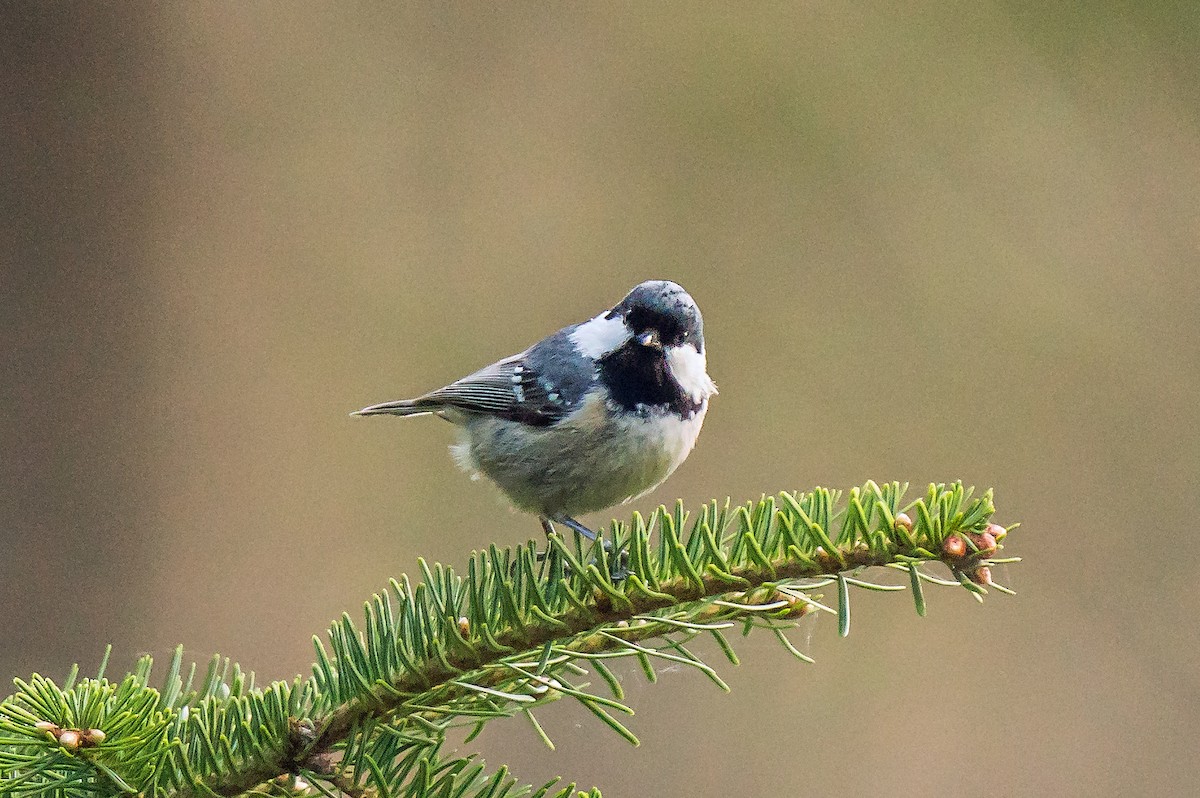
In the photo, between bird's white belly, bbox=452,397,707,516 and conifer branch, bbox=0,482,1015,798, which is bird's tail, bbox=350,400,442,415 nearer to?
bird's white belly, bbox=452,397,707,516

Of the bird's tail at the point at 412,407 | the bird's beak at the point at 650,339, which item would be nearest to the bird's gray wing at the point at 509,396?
the bird's tail at the point at 412,407

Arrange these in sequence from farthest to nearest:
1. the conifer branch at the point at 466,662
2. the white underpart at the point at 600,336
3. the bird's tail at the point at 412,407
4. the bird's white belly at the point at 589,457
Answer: the bird's tail at the point at 412,407, the white underpart at the point at 600,336, the bird's white belly at the point at 589,457, the conifer branch at the point at 466,662

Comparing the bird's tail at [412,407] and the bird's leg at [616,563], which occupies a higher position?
the bird's tail at [412,407]

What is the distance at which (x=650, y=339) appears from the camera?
53.4 inches

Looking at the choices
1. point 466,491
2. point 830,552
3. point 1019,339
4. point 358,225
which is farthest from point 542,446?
point 1019,339

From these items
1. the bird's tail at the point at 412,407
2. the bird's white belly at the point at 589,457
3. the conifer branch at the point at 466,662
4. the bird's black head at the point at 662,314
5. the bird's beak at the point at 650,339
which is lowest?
the conifer branch at the point at 466,662

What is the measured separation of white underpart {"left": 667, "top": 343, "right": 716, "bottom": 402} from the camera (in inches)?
54.6

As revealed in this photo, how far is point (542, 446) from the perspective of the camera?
1.41m

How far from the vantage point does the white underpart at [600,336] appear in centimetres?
144

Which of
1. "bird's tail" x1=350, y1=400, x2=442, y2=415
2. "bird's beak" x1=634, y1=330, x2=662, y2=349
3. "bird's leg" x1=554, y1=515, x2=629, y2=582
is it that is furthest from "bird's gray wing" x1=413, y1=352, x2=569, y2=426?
"bird's leg" x1=554, y1=515, x2=629, y2=582

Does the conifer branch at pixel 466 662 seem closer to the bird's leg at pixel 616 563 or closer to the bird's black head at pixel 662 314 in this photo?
the bird's leg at pixel 616 563

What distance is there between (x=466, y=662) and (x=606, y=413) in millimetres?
635

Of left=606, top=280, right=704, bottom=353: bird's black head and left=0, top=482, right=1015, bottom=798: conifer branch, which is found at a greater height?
left=606, top=280, right=704, bottom=353: bird's black head

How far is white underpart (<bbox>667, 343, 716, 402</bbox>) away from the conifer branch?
554 mm
